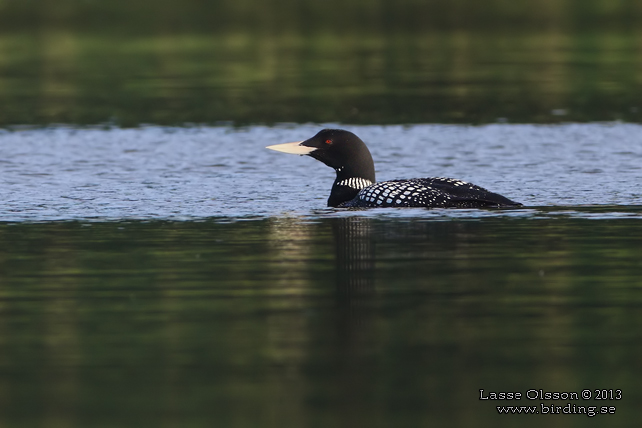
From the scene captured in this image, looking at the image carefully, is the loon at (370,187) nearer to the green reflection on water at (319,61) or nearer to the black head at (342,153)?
the black head at (342,153)

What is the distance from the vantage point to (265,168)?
1428 cm

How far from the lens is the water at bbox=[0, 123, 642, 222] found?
438 inches

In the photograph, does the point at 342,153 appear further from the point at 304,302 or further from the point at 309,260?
the point at 304,302

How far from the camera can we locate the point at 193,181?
516 inches

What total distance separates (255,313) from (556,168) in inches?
287

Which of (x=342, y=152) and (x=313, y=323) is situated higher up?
(x=342, y=152)

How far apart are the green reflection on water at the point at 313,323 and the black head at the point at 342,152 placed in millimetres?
2053

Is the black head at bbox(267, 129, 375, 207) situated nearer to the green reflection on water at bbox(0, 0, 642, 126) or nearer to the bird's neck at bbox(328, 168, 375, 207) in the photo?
the bird's neck at bbox(328, 168, 375, 207)

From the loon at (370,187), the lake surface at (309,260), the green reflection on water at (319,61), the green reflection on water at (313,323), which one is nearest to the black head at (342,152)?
the loon at (370,187)

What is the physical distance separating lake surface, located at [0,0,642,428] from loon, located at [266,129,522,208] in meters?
0.17

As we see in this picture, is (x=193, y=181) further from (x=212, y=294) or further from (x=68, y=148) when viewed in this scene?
(x=212, y=294)

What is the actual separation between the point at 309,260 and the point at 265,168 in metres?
5.87

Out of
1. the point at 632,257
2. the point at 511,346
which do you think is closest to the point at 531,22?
the point at 632,257

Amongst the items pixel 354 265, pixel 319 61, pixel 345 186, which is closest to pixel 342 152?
pixel 345 186
